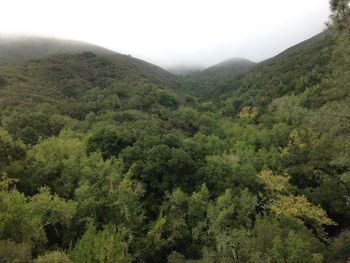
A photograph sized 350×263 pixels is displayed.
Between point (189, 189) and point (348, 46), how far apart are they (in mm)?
36162

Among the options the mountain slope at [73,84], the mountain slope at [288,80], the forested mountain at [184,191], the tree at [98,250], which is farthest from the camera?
the mountain slope at [288,80]

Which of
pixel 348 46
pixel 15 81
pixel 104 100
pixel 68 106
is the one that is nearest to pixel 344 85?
pixel 348 46

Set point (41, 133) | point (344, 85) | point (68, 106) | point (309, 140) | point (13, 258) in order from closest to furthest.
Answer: point (344, 85) < point (13, 258) < point (309, 140) < point (41, 133) < point (68, 106)

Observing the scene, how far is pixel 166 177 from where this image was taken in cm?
5534

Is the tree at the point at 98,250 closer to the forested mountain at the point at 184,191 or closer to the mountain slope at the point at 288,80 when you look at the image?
the forested mountain at the point at 184,191

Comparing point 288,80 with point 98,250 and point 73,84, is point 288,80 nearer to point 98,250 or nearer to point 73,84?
point 73,84

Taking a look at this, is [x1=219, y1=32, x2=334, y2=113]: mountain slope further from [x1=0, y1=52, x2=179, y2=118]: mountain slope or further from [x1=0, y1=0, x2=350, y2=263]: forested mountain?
[x1=0, y1=0, x2=350, y2=263]: forested mountain

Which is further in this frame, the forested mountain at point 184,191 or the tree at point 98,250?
the tree at point 98,250

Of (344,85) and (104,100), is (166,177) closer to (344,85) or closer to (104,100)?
(344,85)

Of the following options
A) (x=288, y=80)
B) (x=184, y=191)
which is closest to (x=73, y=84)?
(x=288, y=80)

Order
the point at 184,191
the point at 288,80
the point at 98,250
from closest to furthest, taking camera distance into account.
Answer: the point at 98,250
the point at 184,191
the point at 288,80

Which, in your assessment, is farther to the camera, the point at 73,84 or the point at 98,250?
the point at 73,84

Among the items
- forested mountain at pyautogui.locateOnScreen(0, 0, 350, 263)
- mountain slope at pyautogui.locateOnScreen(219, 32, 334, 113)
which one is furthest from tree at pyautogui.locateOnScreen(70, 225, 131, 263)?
mountain slope at pyautogui.locateOnScreen(219, 32, 334, 113)

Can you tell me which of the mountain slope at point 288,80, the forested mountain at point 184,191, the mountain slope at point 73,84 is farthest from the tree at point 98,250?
the mountain slope at point 288,80
